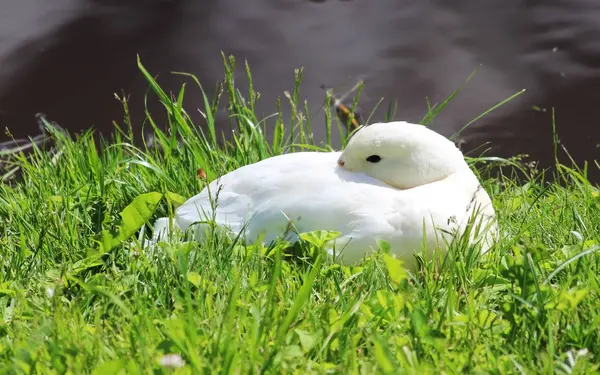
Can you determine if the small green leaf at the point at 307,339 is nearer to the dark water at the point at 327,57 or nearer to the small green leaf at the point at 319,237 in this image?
the small green leaf at the point at 319,237

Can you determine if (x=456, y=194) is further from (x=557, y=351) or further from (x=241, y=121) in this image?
(x=241, y=121)

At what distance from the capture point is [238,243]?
245 cm

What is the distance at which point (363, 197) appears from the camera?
2.45 meters

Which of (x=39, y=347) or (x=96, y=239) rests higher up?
(x=39, y=347)

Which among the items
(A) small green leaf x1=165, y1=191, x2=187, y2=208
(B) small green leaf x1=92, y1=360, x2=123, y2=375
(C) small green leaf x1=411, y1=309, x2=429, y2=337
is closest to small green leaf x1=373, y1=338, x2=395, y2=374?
(C) small green leaf x1=411, y1=309, x2=429, y2=337

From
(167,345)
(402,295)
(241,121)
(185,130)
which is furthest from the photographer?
(241,121)

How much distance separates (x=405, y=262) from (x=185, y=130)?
1162 mm

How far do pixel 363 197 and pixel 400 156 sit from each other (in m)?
0.24

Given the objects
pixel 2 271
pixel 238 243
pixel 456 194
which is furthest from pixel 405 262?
pixel 2 271

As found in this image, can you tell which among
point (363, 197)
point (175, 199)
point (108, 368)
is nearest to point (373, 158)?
point (363, 197)

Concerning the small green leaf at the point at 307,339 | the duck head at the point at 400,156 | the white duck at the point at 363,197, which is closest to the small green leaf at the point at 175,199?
the white duck at the point at 363,197

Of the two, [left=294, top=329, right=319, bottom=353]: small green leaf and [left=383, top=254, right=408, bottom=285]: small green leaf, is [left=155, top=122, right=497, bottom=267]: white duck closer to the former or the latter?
[left=383, top=254, right=408, bottom=285]: small green leaf

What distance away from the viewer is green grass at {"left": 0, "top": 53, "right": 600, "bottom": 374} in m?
1.78

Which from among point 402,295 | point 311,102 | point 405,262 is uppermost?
point 402,295
